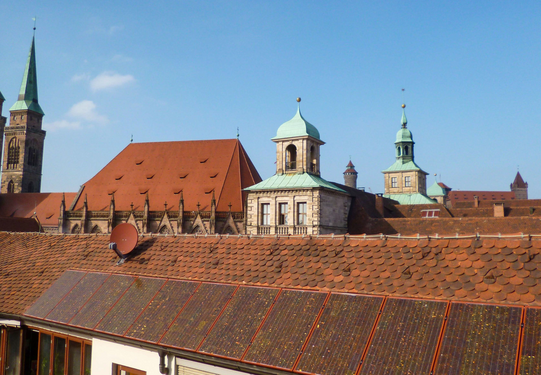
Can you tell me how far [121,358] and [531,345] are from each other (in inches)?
352

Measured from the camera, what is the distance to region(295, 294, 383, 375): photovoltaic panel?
838 cm

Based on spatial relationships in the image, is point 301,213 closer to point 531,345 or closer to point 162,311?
point 162,311

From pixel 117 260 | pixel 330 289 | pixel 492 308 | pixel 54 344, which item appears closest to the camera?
pixel 492 308

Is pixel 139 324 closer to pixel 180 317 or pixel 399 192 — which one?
pixel 180 317

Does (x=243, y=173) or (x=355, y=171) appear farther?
(x=355, y=171)

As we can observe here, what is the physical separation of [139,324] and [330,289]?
4807 mm

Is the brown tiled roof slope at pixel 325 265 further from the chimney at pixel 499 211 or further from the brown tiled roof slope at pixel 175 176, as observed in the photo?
the chimney at pixel 499 211

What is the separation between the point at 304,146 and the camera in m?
36.2

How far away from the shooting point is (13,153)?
77562mm

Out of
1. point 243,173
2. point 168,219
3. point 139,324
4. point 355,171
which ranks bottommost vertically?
point 139,324

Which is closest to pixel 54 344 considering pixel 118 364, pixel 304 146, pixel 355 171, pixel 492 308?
pixel 118 364

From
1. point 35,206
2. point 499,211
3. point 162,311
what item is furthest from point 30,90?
point 162,311

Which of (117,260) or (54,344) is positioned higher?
(117,260)

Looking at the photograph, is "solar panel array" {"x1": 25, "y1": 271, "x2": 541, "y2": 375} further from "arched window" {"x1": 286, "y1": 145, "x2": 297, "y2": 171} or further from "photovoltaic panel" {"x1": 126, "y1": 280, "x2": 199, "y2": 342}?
"arched window" {"x1": 286, "y1": 145, "x2": 297, "y2": 171}
